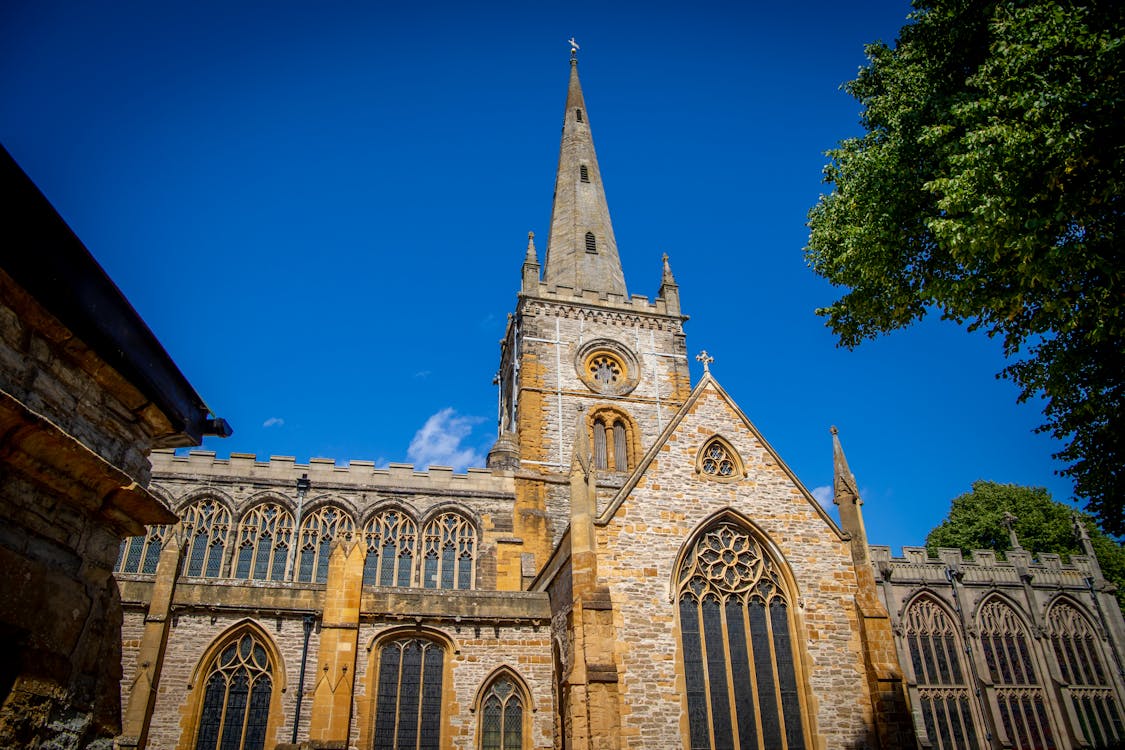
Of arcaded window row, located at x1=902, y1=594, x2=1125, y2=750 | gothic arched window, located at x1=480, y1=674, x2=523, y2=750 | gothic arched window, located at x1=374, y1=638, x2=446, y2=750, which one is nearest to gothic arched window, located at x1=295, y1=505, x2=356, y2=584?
gothic arched window, located at x1=374, y1=638, x2=446, y2=750

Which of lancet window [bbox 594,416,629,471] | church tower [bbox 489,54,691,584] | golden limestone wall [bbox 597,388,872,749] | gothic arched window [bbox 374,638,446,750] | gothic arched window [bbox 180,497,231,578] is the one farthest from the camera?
lancet window [bbox 594,416,629,471]

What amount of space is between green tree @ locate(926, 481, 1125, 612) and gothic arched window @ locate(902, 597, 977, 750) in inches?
375

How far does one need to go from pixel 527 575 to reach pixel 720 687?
11.9m

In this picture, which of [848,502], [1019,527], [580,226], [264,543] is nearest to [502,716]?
[848,502]

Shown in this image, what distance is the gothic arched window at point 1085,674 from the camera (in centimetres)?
2569

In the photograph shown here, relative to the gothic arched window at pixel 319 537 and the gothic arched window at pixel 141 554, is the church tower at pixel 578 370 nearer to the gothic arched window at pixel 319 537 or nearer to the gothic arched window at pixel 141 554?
the gothic arched window at pixel 319 537

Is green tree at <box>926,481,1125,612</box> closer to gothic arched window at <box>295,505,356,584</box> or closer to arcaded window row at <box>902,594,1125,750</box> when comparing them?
arcaded window row at <box>902,594,1125,750</box>

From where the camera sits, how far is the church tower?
2981 centimetres

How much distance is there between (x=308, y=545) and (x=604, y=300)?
17682mm

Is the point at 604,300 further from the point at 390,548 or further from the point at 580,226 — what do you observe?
the point at 390,548

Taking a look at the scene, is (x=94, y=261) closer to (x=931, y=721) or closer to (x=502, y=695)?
(x=502, y=695)

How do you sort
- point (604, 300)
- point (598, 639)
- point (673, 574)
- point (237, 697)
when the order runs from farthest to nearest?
point (604, 300), point (237, 697), point (673, 574), point (598, 639)

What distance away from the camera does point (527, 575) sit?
25.5 m

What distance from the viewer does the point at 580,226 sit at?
39.6 metres
